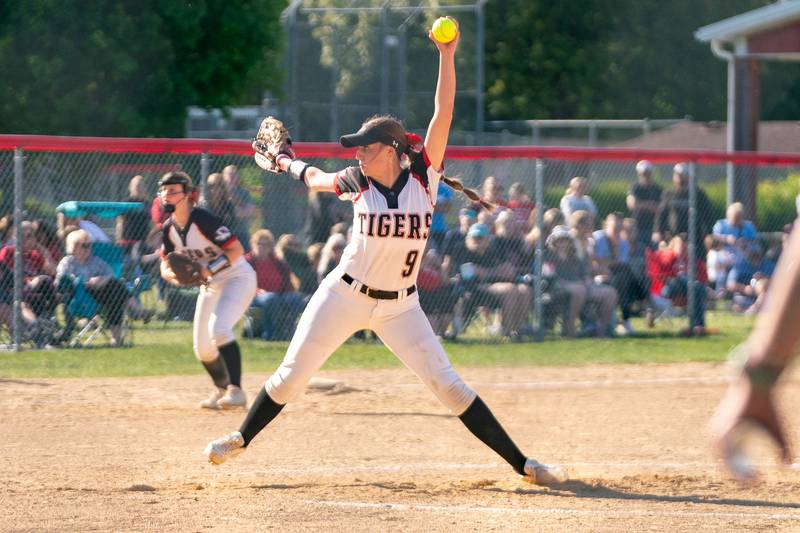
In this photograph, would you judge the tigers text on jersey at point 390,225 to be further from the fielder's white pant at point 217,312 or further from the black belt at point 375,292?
the fielder's white pant at point 217,312

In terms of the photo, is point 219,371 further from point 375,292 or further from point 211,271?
point 375,292

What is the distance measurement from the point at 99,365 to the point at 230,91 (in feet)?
54.3

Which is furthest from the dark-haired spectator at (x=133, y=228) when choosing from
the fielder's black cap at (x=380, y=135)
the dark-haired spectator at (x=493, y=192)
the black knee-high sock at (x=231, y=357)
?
the fielder's black cap at (x=380, y=135)

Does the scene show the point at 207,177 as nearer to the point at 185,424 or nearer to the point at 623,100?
the point at 185,424

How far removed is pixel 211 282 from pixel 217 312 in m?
0.22

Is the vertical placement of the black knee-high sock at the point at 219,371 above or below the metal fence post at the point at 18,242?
below

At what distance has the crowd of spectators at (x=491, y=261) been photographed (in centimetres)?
1209

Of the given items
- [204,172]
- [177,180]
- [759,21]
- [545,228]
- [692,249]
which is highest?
[759,21]

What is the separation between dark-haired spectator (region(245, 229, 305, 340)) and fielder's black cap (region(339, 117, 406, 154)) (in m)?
6.61

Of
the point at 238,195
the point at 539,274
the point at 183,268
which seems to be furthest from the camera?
the point at 539,274

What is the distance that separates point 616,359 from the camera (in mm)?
12906

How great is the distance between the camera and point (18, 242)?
38.2ft

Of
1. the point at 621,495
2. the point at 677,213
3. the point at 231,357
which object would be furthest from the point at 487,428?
the point at 677,213

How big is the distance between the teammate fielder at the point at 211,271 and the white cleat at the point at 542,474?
2.96 meters
